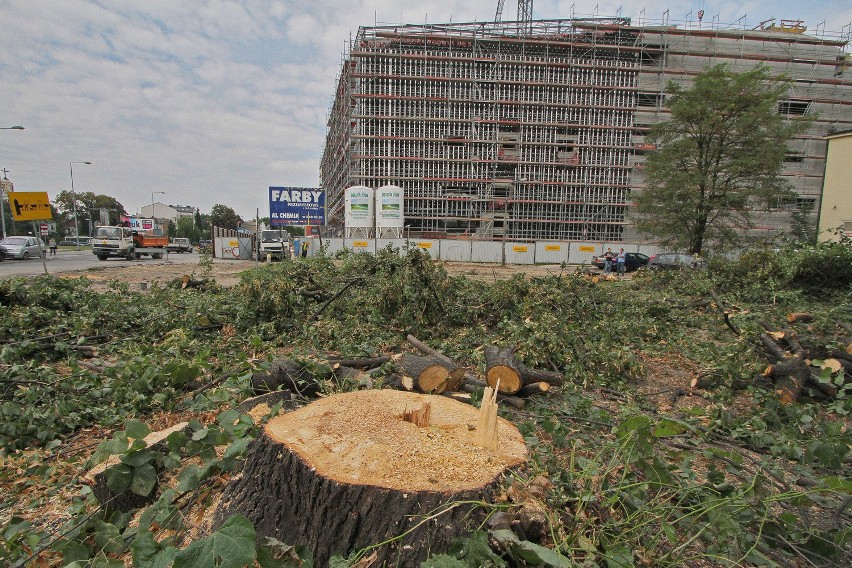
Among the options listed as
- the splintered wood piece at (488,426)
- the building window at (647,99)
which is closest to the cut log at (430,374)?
the splintered wood piece at (488,426)

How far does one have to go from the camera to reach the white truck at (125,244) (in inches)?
1201

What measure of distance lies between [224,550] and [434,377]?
2509 millimetres

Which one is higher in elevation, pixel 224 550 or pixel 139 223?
pixel 139 223

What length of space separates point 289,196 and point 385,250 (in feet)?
69.0

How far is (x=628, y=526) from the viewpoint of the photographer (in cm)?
203

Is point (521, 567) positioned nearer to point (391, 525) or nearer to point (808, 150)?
point (391, 525)

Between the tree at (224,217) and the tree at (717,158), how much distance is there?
90.2 meters

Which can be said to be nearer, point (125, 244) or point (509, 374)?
point (509, 374)

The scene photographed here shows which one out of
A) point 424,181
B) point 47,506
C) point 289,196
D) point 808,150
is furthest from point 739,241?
point 808,150

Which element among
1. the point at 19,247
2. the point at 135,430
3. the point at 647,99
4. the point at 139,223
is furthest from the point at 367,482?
the point at 647,99

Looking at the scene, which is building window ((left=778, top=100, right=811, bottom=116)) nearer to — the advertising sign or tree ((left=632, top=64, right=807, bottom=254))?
tree ((left=632, top=64, right=807, bottom=254))

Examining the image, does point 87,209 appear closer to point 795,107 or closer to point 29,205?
point 29,205

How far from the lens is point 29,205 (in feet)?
41.4

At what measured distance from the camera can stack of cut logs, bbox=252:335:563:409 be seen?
362 centimetres
